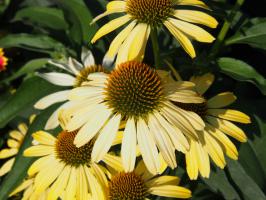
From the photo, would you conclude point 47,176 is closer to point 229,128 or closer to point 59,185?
point 59,185

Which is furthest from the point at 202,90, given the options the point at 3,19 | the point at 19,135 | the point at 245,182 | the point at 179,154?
the point at 3,19

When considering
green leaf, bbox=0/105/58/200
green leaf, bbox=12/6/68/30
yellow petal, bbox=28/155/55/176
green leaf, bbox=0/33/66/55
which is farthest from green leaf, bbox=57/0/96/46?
yellow petal, bbox=28/155/55/176

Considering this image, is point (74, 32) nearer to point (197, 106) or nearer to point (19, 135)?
point (19, 135)

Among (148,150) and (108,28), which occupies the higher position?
(108,28)

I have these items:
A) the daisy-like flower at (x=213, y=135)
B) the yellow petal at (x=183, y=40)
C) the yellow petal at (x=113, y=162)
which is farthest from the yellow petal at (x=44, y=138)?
the yellow petal at (x=183, y=40)

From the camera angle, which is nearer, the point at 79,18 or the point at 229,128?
the point at 229,128

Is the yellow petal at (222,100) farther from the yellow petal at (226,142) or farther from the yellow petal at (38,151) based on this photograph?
the yellow petal at (38,151)

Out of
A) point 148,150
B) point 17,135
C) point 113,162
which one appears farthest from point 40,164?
point 17,135
